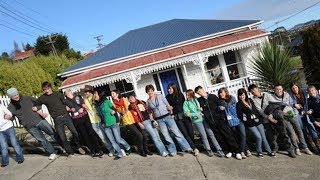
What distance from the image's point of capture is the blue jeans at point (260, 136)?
7613mm

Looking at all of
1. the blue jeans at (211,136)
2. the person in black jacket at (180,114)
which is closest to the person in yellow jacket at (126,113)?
the person in black jacket at (180,114)

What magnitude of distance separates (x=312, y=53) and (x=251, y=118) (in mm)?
5889

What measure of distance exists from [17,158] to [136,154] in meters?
2.78

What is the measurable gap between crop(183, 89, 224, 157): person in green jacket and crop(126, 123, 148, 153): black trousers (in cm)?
110

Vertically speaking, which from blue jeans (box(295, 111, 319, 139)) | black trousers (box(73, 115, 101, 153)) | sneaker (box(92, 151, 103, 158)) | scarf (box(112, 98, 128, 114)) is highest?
scarf (box(112, 98, 128, 114))

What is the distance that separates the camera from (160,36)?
20.9 metres

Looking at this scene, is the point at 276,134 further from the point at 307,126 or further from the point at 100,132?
the point at 100,132

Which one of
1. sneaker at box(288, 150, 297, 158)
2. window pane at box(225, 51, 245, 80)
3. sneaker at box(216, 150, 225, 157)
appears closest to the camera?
sneaker at box(288, 150, 297, 158)

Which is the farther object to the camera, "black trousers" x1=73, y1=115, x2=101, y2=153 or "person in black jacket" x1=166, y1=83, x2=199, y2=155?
"black trousers" x1=73, y1=115, x2=101, y2=153

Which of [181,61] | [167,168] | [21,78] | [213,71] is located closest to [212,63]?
[213,71]

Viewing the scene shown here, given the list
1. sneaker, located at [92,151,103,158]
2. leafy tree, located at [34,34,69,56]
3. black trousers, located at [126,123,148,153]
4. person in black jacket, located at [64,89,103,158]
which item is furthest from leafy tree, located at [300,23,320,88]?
leafy tree, located at [34,34,69,56]

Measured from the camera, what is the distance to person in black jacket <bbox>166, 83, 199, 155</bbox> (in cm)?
826

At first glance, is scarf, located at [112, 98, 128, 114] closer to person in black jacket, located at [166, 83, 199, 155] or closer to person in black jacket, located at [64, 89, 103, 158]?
person in black jacket, located at [64, 89, 103, 158]

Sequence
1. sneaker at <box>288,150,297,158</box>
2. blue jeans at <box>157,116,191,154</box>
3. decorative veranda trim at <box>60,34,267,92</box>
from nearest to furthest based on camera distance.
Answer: sneaker at <box>288,150,297,158</box> → blue jeans at <box>157,116,191,154</box> → decorative veranda trim at <box>60,34,267,92</box>
